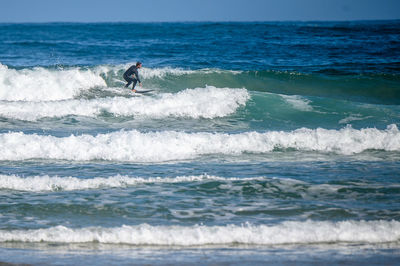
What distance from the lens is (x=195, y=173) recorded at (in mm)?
8633

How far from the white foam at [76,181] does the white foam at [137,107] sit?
20.6 ft

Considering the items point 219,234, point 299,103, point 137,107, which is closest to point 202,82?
point 299,103

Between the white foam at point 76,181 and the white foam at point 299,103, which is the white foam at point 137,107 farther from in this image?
the white foam at point 76,181

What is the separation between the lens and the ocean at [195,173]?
5.68 m

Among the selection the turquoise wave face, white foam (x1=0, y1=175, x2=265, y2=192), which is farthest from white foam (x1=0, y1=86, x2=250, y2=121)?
white foam (x1=0, y1=175, x2=265, y2=192)

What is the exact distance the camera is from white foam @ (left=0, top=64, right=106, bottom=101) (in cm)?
1766

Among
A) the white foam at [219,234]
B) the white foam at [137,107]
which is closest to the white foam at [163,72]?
the white foam at [137,107]

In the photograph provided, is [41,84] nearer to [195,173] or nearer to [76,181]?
[76,181]

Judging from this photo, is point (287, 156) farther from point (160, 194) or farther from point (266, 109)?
point (266, 109)

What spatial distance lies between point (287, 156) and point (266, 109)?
5.64m

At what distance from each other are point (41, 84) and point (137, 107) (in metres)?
4.99

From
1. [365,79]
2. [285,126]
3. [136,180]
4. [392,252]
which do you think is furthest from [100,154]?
[365,79]

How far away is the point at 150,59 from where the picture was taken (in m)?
27.9

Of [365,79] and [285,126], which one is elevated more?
[365,79]
